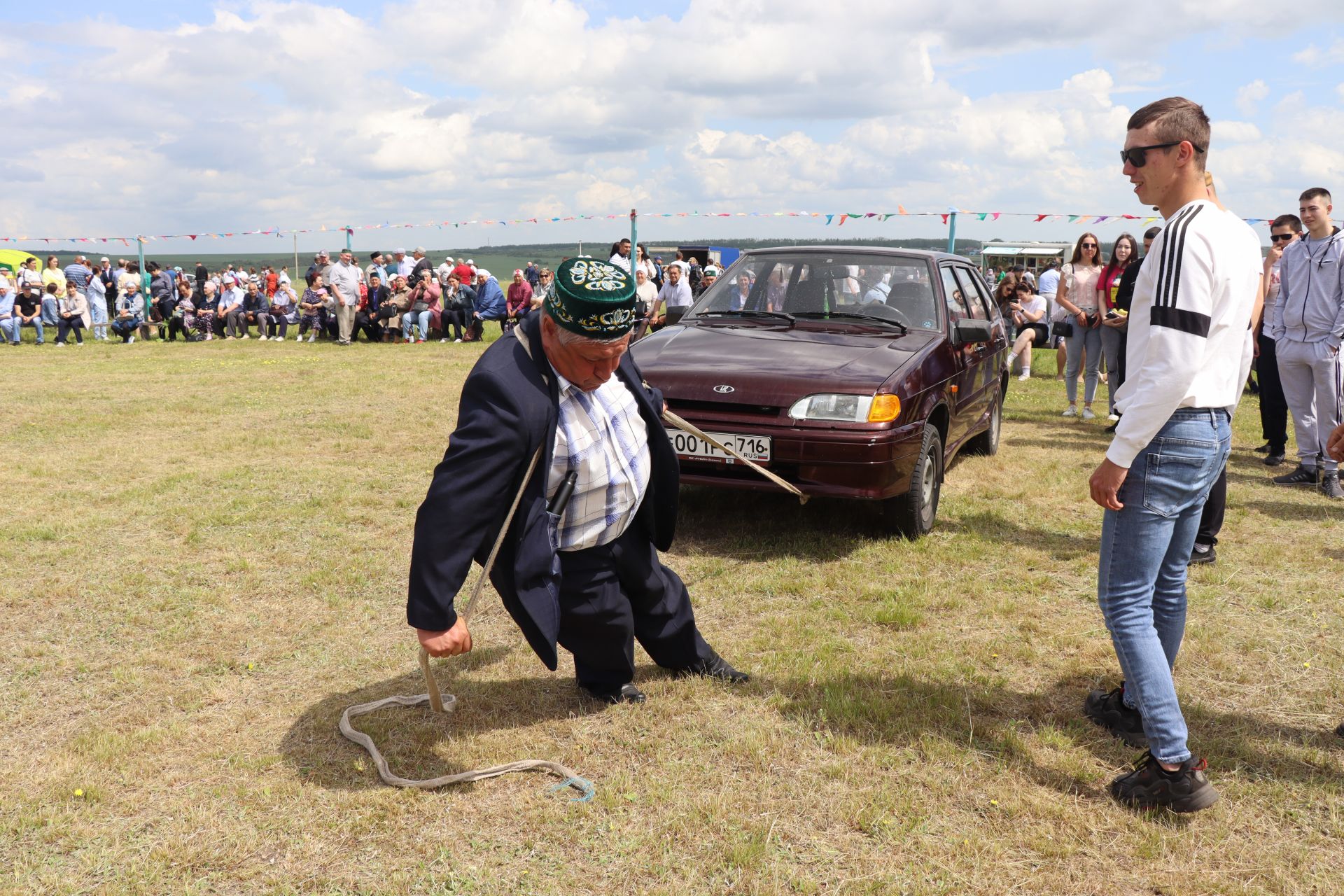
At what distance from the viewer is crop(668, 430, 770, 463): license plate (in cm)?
532

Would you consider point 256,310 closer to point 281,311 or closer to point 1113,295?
point 281,311

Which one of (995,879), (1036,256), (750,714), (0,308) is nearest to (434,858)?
(750,714)

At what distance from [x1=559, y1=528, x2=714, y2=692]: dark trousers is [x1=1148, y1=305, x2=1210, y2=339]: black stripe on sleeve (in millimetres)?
1774

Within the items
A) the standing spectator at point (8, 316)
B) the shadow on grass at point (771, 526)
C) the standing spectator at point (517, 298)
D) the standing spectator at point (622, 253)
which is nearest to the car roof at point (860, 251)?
the shadow on grass at point (771, 526)

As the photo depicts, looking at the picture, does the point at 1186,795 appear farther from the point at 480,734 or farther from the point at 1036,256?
the point at 1036,256

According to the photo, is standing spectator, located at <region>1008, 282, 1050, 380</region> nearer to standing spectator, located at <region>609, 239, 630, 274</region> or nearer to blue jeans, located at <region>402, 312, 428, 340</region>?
standing spectator, located at <region>609, 239, 630, 274</region>

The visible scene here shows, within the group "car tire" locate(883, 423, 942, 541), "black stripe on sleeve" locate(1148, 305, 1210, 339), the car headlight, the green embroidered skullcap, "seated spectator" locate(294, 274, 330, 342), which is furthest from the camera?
"seated spectator" locate(294, 274, 330, 342)

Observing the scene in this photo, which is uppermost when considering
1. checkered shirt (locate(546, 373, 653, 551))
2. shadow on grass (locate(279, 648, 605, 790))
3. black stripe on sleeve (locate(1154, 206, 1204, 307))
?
black stripe on sleeve (locate(1154, 206, 1204, 307))

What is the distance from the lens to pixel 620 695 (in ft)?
12.4

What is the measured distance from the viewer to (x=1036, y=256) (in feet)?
154

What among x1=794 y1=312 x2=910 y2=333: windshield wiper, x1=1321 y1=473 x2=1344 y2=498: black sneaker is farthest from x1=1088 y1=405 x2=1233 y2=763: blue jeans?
x1=1321 y1=473 x2=1344 y2=498: black sneaker

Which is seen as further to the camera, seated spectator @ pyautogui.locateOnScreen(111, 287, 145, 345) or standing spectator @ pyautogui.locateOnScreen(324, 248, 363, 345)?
seated spectator @ pyautogui.locateOnScreen(111, 287, 145, 345)

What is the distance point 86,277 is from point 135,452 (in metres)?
14.5

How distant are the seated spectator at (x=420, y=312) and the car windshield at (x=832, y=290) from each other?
13948mm
